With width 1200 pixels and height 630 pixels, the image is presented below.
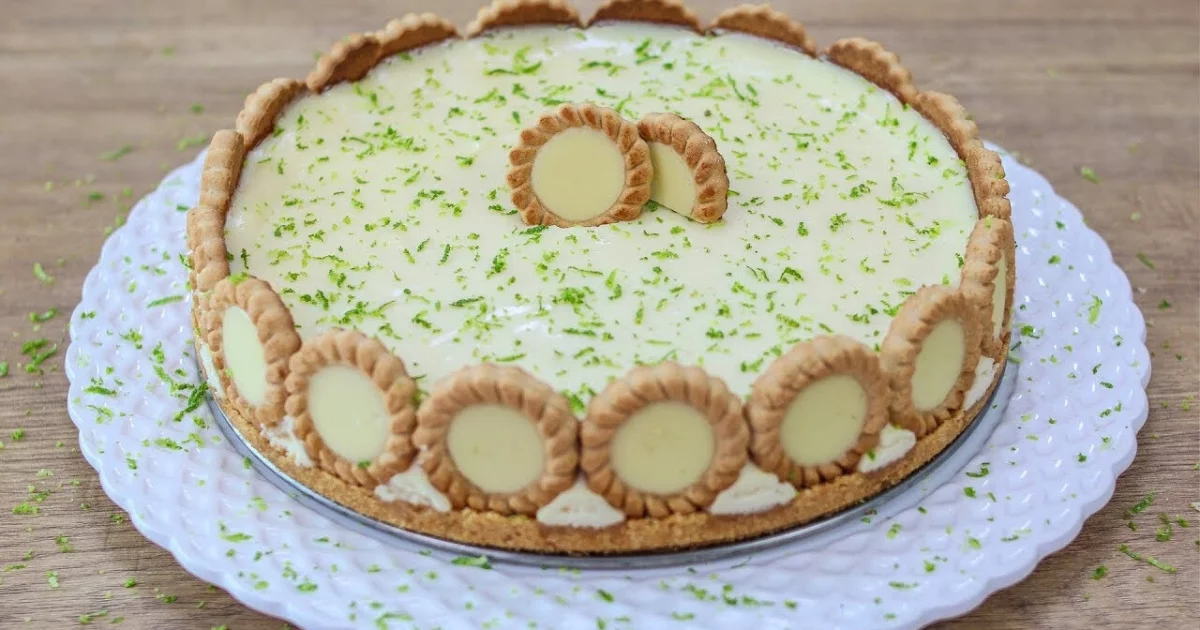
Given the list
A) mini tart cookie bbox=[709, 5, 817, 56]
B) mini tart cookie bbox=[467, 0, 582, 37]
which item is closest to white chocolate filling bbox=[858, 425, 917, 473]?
mini tart cookie bbox=[709, 5, 817, 56]

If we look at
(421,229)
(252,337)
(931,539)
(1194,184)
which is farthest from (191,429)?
(1194,184)

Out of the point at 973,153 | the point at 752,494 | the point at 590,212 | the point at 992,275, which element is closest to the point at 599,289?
the point at 590,212

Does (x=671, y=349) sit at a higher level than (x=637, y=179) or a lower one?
lower

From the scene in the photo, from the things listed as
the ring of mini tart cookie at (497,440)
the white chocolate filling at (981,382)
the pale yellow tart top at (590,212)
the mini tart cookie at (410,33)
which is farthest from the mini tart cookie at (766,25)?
the ring of mini tart cookie at (497,440)

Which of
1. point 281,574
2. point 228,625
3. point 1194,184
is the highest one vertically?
point 1194,184

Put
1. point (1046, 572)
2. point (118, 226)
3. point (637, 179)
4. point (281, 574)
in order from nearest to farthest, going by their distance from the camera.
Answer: point (281, 574), point (1046, 572), point (637, 179), point (118, 226)

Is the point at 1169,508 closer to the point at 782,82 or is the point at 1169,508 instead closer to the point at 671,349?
the point at 671,349
